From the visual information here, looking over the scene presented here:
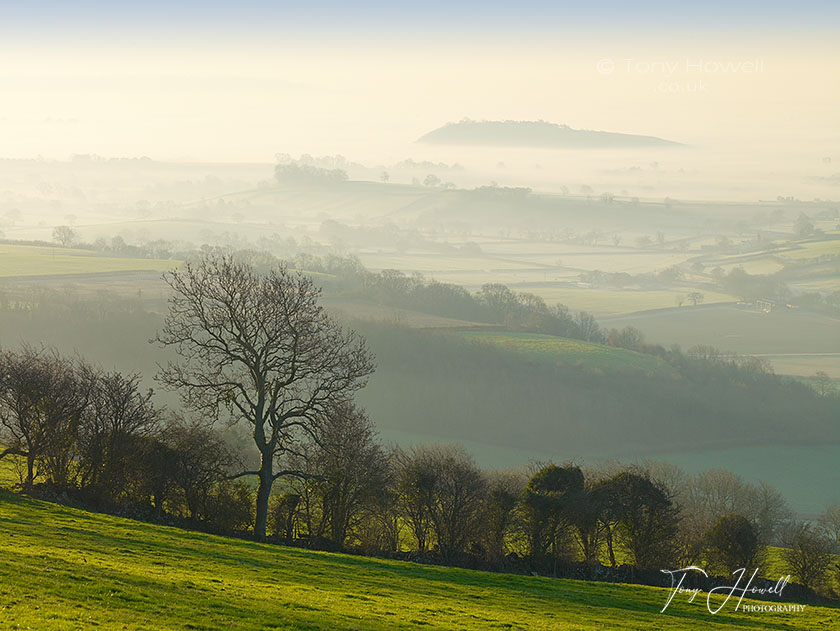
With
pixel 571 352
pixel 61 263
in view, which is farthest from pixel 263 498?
pixel 61 263

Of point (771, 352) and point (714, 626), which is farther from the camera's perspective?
point (771, 352)

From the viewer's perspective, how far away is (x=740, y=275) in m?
185

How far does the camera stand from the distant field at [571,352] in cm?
10550

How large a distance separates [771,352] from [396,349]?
73.1m

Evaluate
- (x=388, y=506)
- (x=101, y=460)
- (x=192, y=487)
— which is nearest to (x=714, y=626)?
(x=388, y=506)

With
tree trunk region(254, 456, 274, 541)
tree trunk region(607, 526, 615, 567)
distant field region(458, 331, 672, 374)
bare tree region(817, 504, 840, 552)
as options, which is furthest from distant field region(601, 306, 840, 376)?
tree trunk region(254, 456, 274, 541)

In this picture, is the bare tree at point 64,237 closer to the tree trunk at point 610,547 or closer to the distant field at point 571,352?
the distant field at point 571,352

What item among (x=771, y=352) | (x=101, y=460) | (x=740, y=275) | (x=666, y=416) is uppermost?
(x=740, y=275)

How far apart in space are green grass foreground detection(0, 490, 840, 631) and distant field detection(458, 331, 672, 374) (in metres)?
76.1

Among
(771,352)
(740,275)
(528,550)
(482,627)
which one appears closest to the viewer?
(482,627)

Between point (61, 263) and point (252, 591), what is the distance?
126233 mm

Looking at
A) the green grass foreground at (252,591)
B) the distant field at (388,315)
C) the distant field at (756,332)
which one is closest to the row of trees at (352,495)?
the green grass foreground at (252,591)

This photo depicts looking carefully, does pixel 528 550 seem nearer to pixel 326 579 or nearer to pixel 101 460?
pixel 326 579

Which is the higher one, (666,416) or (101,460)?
(666,416)
